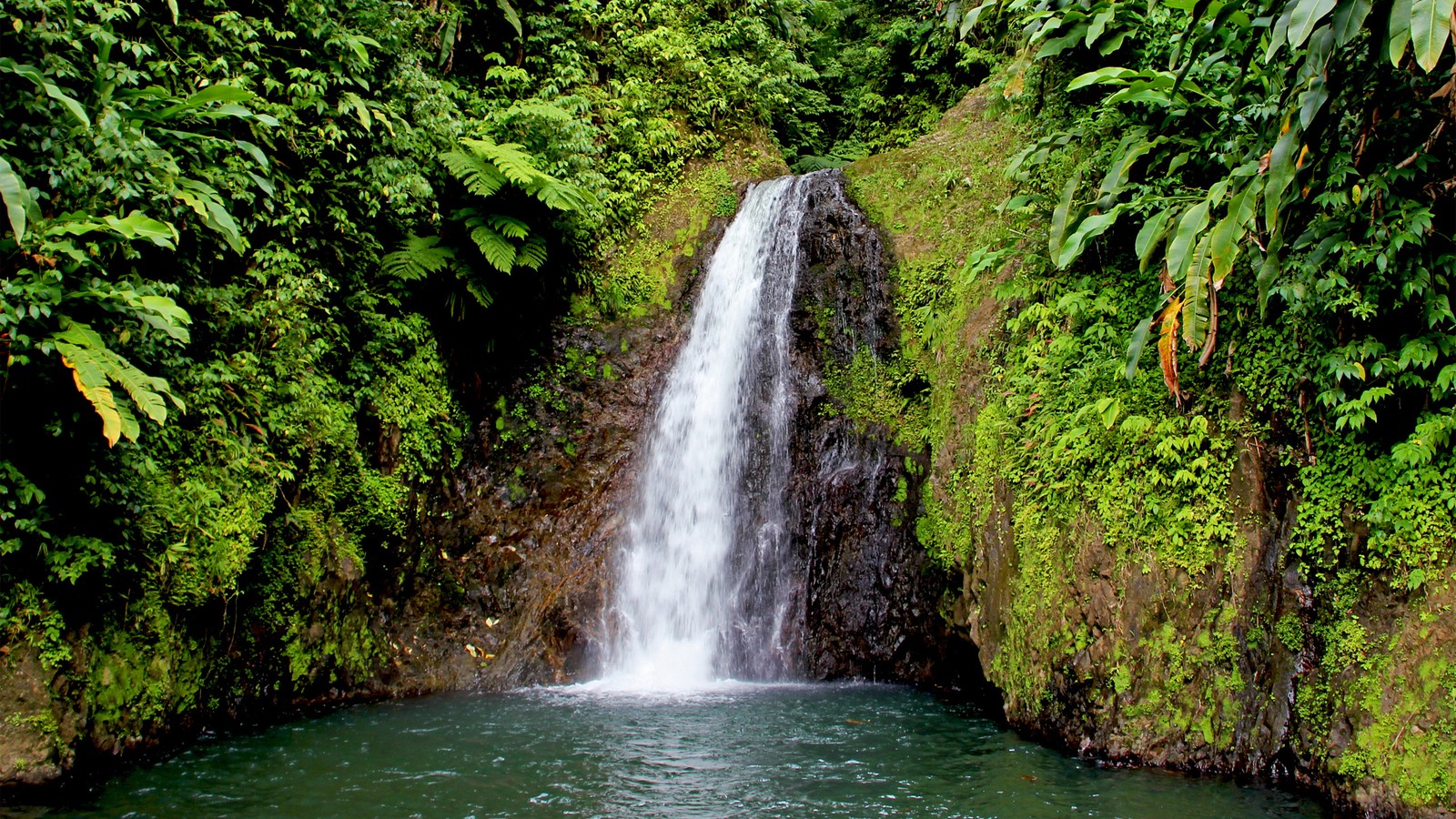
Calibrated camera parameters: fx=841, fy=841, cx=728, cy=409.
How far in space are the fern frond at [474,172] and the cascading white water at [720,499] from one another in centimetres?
292

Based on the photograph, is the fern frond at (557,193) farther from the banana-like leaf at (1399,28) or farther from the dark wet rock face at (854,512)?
the banana-like leaf at (1399,28)

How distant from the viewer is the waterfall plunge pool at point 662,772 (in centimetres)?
464

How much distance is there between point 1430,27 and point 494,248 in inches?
291

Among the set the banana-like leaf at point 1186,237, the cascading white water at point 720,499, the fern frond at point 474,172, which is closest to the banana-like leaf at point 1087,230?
the banana-like leaf at point 1186,237

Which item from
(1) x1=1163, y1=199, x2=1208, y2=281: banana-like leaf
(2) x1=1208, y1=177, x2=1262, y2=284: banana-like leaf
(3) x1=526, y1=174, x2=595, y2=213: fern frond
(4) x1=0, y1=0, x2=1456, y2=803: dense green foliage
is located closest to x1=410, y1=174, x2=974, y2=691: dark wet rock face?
(4) x1=0, y1=0, x2=1456, y2=803: dense green foliage

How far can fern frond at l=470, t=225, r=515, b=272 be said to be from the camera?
860 cm

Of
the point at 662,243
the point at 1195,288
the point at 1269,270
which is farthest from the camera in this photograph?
the point at 662,243

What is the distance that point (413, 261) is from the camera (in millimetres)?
8500

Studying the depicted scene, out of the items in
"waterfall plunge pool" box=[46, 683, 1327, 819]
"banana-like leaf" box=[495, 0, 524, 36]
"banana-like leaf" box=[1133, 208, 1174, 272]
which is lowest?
"waterfall plunge pool" box=[46, 683, 1327, 819]

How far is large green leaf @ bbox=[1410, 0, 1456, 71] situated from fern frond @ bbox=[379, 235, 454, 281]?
766 centimetres

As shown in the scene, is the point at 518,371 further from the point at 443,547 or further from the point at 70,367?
the point at 70,367

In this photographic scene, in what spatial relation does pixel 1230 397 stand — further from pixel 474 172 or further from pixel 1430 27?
pixel 474 172

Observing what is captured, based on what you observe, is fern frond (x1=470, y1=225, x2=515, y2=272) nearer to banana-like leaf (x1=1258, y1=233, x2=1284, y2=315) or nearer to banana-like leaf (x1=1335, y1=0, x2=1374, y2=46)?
banana-like leaf (x1=1258, y1=233, x2=1284, y2=315)

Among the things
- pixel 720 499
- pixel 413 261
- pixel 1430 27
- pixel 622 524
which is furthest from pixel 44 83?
pixel 1430 27
